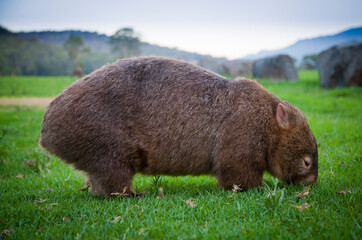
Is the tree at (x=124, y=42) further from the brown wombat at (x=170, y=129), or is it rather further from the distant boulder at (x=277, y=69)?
the brown wombat at (x=170, y=129)

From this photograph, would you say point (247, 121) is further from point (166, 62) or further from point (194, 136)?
point (166, 62)

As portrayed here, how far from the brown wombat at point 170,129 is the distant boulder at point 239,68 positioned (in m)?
15.3

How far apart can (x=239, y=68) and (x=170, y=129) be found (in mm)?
16231

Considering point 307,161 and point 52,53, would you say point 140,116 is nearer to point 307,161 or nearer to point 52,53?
point 307,161

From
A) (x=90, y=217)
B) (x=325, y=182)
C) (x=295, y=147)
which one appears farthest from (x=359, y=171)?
(x=90, y=217)

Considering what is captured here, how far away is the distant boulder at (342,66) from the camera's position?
12.0m

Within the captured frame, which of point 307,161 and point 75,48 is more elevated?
point 75,48

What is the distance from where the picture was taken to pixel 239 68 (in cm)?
1895

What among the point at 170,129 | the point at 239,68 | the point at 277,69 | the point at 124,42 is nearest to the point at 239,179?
the point at 170,129

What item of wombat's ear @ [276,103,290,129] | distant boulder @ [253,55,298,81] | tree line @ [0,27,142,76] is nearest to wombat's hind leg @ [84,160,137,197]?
wombat's ear @ [276,103,290,129]

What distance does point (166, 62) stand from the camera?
12.1 ft

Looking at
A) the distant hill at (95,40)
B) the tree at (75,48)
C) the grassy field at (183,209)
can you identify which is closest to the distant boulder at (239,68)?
the distant hill at (95,40)

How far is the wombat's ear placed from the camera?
11.5 ft

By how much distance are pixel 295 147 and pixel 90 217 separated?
2213 millimetres
